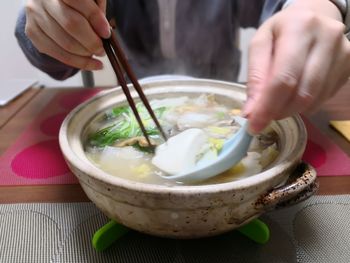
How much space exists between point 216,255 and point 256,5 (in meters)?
1.23

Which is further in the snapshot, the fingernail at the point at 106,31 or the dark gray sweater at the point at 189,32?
the dark gray sweater at the point at 189,32

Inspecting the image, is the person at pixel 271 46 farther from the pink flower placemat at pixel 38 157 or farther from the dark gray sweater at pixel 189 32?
the pink flower placemat at pixel 38 157

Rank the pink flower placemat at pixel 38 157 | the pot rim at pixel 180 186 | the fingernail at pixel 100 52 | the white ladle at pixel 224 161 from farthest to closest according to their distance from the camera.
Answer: the pink flower placemat at pixel 38 157
the fingernail at pixel 100 52
the white ladle at pixel 224 161
the pot rim at pixel 180 186

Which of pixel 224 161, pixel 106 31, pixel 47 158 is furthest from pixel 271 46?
pixel 47 158

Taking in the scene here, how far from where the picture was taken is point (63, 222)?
2.36 ft

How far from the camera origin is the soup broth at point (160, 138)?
684 millimetres

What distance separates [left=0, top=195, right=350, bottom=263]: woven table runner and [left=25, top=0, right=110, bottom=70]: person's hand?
334 mm

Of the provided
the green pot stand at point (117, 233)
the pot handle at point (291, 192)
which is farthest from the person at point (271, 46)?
the green pot stand at point (117, 233)

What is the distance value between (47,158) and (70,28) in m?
0.39

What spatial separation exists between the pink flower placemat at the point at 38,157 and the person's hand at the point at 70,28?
0.27m

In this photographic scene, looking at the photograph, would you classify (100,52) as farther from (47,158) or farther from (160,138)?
(47,158)

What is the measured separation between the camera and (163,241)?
2.21 feet

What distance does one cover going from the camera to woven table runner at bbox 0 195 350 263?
2.09 ft

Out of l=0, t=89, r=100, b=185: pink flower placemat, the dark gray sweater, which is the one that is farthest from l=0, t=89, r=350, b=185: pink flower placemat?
the dark gray sweater
